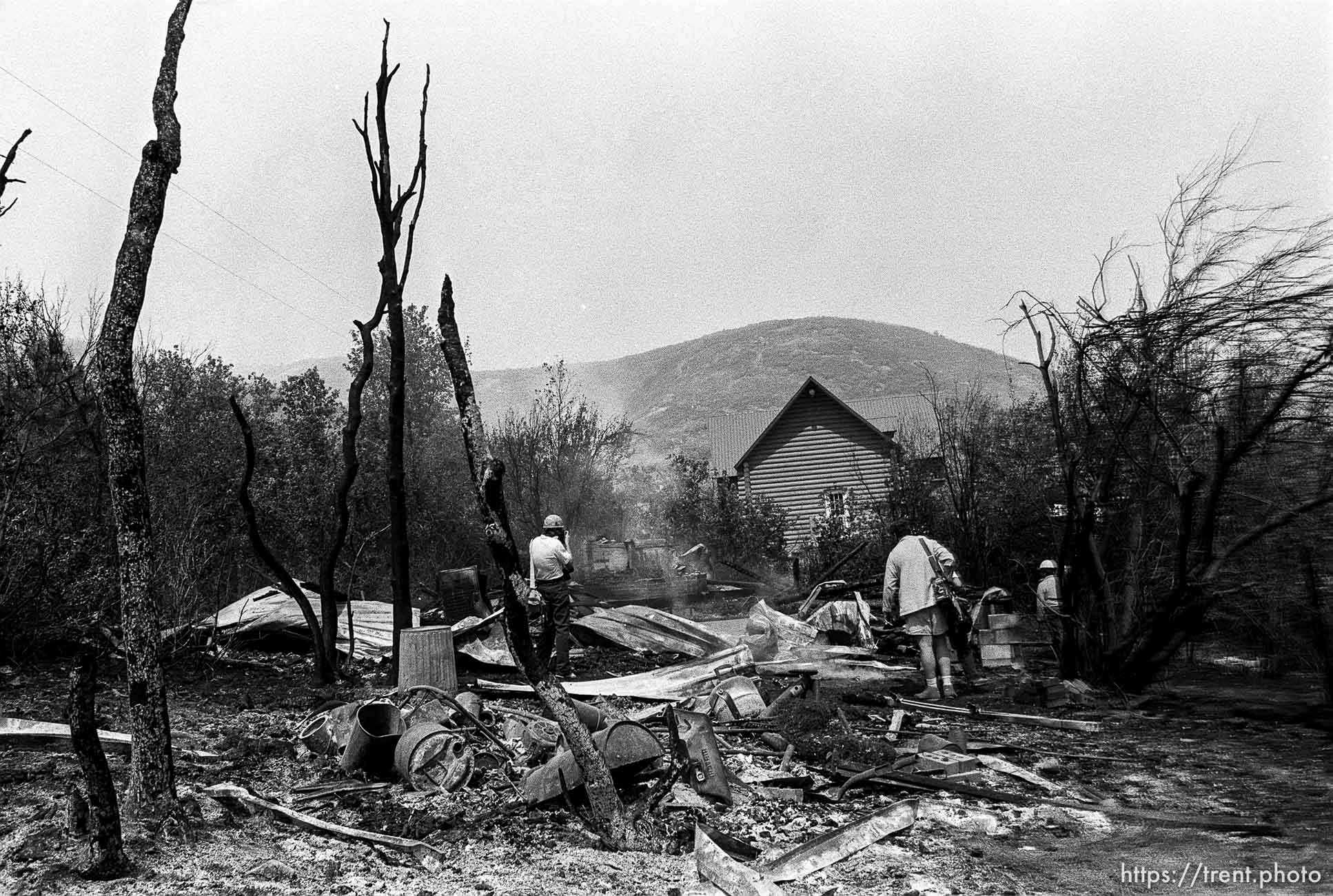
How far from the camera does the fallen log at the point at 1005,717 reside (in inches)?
311

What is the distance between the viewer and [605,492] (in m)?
28.2

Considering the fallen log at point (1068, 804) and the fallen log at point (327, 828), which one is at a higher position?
the fallen log at point (327, 828)

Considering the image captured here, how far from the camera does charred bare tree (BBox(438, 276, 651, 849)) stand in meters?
5.04

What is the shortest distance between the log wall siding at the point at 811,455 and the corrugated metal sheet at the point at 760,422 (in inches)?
64.4

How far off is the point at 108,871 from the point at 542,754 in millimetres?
2635

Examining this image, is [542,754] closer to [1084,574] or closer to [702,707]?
[702,707]

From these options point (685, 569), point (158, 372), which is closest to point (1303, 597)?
point (685, 569)

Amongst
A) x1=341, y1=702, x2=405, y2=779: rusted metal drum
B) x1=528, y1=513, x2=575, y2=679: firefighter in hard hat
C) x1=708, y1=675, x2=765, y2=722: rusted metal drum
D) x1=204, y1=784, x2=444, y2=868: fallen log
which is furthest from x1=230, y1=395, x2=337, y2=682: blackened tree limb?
x1=708, y1=675, x2=765, y2=722: rusted metal drum

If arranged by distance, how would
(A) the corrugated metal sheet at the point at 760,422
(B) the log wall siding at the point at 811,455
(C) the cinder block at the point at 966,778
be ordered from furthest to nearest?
(A) the corrugated metal sheet at the point at 760,422
(B) the log wall siding at the point at 811,455
(C) the cinder block at the point at 966,778

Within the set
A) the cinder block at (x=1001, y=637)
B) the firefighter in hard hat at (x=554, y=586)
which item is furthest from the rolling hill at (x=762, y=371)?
the firefighter in hard hat at (x=554, y=586)

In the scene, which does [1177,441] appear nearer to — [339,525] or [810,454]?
[339,525]

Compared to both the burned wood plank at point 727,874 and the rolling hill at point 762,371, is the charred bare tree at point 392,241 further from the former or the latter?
the rolling hill at point 762,371

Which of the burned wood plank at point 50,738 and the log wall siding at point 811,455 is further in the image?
the log wall siding at point 811,455

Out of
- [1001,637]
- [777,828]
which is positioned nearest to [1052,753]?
[777,828]
